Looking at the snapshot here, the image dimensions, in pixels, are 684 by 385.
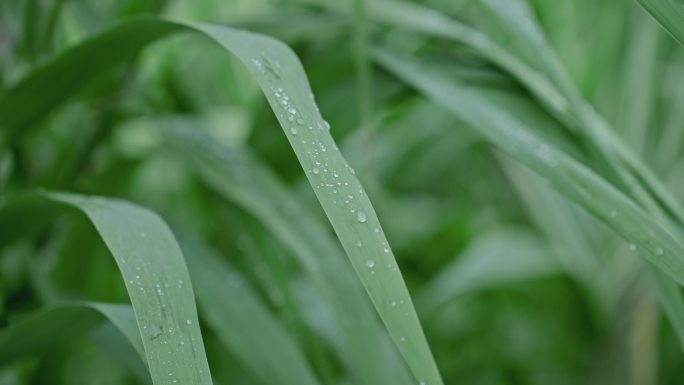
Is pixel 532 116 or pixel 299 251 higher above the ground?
pixel 532 116

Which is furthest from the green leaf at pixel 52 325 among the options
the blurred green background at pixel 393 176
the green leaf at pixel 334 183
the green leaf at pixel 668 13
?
the green leaf at pixel 668 13

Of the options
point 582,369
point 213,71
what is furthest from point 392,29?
point 582,369

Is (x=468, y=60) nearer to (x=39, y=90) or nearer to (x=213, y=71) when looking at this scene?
(x=39, y=90)

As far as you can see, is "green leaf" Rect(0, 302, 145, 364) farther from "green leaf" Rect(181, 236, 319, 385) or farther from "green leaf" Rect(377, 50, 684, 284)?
"green leaf" Rect(377, 50, 684, 284)

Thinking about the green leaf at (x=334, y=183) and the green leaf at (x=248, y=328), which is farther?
the green leaf at (x=248, y=328)

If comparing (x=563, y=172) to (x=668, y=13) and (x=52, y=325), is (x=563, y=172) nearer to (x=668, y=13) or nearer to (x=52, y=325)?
(x=668, y=13)

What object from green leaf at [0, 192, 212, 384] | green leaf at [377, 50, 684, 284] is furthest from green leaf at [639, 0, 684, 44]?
green leaf at [0, 192, 212, 384]

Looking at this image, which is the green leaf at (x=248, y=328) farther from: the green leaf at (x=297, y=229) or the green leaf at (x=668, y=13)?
the green leaf at (x=668, y=13)

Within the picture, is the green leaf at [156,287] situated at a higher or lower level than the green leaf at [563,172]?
lower
